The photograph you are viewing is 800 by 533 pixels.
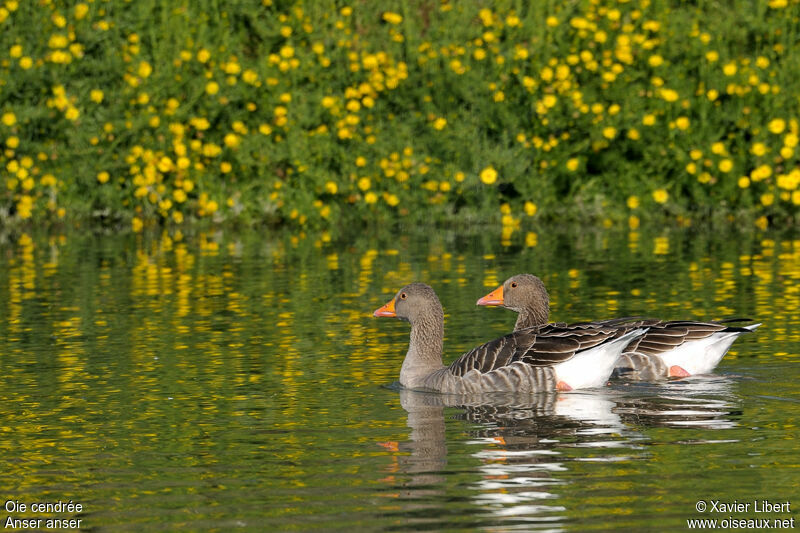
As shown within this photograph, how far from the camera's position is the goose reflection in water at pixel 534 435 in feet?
28.7

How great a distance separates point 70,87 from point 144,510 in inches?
738

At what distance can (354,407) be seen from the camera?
11680 millimetres

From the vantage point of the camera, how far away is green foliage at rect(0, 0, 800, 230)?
82.4ft

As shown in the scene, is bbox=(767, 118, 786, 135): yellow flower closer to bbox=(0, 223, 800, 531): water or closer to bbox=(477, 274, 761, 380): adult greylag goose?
bbox=(0, 223, 800, 531): water

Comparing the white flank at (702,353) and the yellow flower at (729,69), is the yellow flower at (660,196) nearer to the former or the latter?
the yellow flower at (729,69)

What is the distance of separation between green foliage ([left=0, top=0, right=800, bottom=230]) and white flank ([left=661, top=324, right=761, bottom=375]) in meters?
11.8

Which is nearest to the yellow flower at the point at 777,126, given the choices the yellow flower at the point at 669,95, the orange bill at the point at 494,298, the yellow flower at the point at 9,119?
the yellow flower at the point at 669,95

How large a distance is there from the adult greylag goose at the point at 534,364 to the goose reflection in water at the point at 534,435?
0.10 meters

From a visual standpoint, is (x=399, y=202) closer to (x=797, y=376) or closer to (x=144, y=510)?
(x=797, y=376)

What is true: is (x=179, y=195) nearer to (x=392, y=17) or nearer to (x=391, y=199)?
(x=391, y=199)

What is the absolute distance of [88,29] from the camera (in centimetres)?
2658

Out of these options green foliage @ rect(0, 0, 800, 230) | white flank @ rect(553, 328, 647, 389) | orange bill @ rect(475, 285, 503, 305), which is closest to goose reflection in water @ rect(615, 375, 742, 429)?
white flank @ rect(553, 328, 647, 389)

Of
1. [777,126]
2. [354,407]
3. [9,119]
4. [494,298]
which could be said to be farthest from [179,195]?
[354,407]

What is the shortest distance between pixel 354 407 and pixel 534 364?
1.53m
